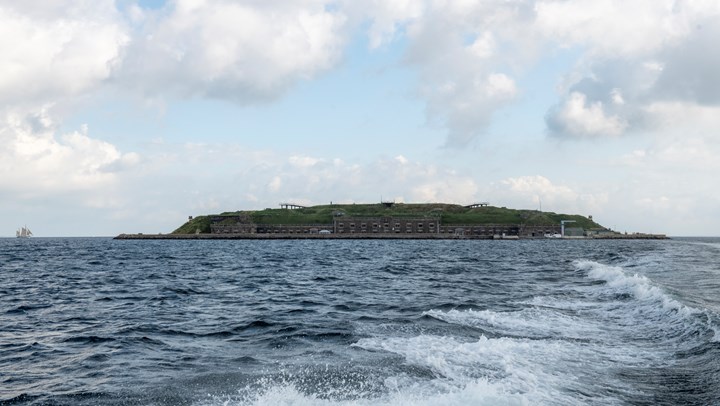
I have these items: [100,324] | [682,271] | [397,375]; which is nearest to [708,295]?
[682,271]

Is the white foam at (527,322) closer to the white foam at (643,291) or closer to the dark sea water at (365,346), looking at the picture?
the dark sea water at (365,346)

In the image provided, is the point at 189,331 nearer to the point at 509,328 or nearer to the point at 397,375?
the point at 397,375

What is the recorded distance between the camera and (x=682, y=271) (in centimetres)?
4597

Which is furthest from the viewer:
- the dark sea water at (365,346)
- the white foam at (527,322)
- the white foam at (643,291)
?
the white foam at (643,291)

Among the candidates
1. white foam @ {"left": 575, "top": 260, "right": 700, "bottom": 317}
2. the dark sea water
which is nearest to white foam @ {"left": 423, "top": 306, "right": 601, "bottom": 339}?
the dark sea water

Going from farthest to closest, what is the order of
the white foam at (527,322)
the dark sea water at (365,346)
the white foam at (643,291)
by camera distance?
the white foam at (643,291), the white foam at (527,322), the dark sea water at (365,346)

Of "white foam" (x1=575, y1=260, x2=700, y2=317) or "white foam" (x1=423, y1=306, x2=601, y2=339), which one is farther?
"white foam" (x1=575, y1=260, x2=700, y2=317)

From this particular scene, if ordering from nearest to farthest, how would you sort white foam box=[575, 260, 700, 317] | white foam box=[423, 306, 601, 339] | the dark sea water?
the dark sea water → white foam box=[423, 306, 601, 339] → white foam box=[575, 260, 700, 317]

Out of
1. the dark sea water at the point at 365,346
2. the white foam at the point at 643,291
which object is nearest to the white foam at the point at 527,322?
the dark sea water at the point at 365,346

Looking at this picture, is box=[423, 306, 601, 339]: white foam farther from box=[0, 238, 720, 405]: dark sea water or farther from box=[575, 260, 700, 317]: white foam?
box=[575, 260, 700, 317]: white foam

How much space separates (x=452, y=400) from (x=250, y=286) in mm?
29399

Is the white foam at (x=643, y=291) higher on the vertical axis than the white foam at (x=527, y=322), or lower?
higher

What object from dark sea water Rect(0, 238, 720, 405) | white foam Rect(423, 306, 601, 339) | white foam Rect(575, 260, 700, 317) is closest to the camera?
dark sea water Rect(0, 238, 720, 405)

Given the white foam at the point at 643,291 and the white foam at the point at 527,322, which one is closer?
the white foam at the point at 527,322
